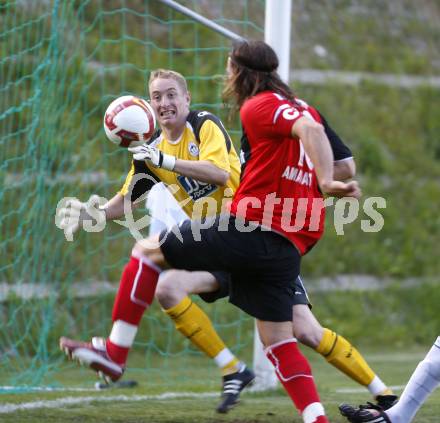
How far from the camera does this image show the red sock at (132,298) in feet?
14.6

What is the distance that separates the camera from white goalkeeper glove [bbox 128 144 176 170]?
444 cm

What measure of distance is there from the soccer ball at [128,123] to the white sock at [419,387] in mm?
1669

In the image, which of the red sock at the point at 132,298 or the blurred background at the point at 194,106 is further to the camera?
the blurred background at the point at 194,106

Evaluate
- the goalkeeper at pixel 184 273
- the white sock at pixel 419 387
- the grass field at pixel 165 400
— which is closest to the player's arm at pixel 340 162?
the goalkeeper at pixel 184 273

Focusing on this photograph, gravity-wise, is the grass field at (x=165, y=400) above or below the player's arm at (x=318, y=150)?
below

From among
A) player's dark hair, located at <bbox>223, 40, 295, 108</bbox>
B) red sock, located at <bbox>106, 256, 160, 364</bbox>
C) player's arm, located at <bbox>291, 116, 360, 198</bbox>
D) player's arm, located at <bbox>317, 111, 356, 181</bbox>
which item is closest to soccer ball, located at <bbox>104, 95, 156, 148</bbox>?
red sock, located at <bbox>106, 256, 160, 364</bbox>

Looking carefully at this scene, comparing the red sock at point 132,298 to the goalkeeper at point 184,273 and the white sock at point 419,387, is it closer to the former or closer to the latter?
the goalkeeper at point 184,273

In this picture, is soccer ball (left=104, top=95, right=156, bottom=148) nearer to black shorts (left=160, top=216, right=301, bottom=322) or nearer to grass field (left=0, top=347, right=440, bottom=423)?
black shorts (left=160, top=216, right=301, bottom=322)

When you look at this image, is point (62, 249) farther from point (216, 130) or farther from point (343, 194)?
point (343, 194)

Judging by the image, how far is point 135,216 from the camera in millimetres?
8148

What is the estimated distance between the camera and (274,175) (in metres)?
3.98

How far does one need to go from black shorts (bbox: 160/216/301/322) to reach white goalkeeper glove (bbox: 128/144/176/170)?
48cm

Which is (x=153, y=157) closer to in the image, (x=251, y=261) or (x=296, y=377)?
(x=251, y=261)

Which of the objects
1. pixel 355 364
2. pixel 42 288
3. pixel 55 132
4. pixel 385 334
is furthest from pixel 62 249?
pixel 355 364
